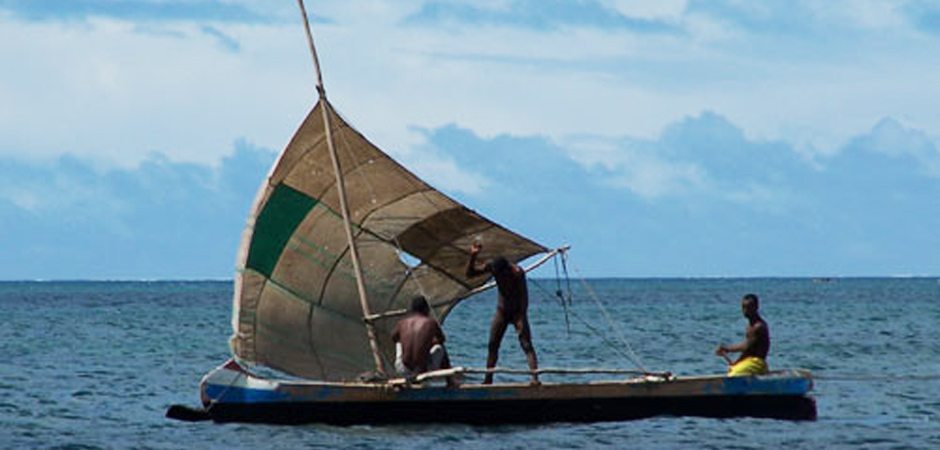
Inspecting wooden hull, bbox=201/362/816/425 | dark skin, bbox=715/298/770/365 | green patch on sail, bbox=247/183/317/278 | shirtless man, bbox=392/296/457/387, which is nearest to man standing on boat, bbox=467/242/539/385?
wooden hull, bbox=201/362/816/425

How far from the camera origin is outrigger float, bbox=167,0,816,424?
22641mm

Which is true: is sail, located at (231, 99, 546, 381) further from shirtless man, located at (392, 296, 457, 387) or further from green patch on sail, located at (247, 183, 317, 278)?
shirtless man, located at (392, 296, 457, 387)

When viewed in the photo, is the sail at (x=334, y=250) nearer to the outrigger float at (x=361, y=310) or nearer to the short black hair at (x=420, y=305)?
the outrigger float at (x=361, y=310)

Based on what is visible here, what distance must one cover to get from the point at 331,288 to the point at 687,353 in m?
23.7

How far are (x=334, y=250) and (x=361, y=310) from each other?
97 cm

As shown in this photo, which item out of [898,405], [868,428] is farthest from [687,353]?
[868,428]

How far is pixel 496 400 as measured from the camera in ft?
74.0

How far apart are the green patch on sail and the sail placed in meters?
0.01

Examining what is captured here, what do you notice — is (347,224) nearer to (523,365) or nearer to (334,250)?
(334,250)

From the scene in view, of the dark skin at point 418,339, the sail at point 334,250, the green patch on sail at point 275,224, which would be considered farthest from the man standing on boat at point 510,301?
the green patch on sail at point 275,224

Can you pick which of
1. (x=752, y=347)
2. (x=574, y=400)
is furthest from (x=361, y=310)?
(x=752, y=347)

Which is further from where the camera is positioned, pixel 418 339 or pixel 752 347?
pixel 752 347

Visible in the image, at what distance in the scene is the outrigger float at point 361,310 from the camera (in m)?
22.6

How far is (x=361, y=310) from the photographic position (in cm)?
2508
